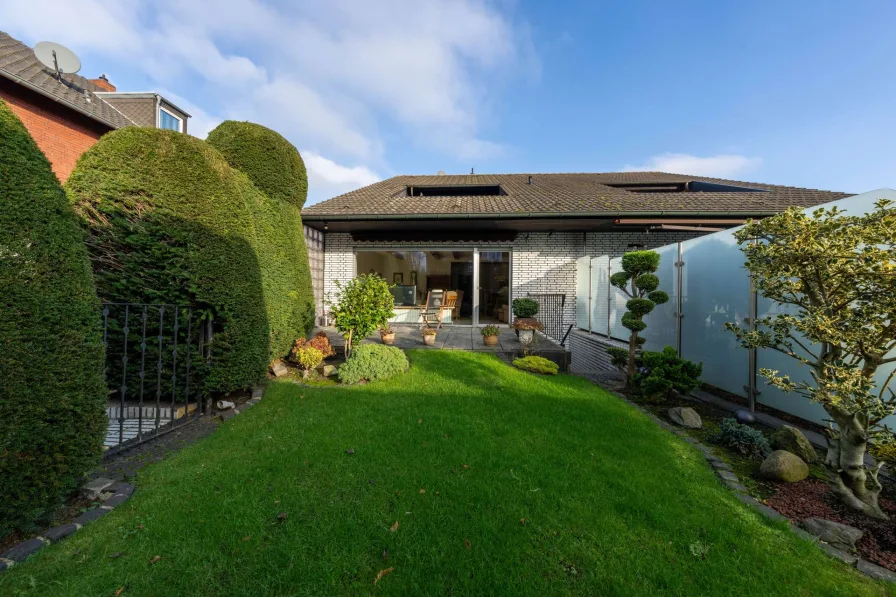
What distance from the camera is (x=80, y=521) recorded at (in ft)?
6.35

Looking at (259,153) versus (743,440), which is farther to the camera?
(259,153)

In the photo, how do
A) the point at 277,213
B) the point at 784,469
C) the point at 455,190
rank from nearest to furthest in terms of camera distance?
the point at 784,469
the point at 277,213
the point at 455,190

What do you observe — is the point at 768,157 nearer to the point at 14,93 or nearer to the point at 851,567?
the point at 851,567

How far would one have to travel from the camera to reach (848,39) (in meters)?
4.84

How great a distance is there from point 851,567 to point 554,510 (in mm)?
1536

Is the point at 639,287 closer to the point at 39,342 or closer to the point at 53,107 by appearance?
the point at 39,342

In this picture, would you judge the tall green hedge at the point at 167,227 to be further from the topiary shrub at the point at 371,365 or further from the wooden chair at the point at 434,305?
the wooden chair at the point at 434,305

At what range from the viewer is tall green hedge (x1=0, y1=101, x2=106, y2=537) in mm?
1685

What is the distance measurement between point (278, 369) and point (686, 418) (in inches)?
212

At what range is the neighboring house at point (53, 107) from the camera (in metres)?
7.12

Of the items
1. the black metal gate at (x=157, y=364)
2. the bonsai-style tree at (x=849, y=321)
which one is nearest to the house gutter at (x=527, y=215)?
the black metal gate at (x=157, y=364)

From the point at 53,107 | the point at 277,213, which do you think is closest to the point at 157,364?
the point at 277,213

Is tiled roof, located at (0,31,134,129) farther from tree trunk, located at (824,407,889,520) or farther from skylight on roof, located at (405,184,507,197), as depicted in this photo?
tree trunk, located at (824,407,889,520)

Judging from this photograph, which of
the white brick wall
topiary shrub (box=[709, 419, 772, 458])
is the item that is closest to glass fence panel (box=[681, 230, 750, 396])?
topiary shrub (box=[709, 419, 772, 458])
